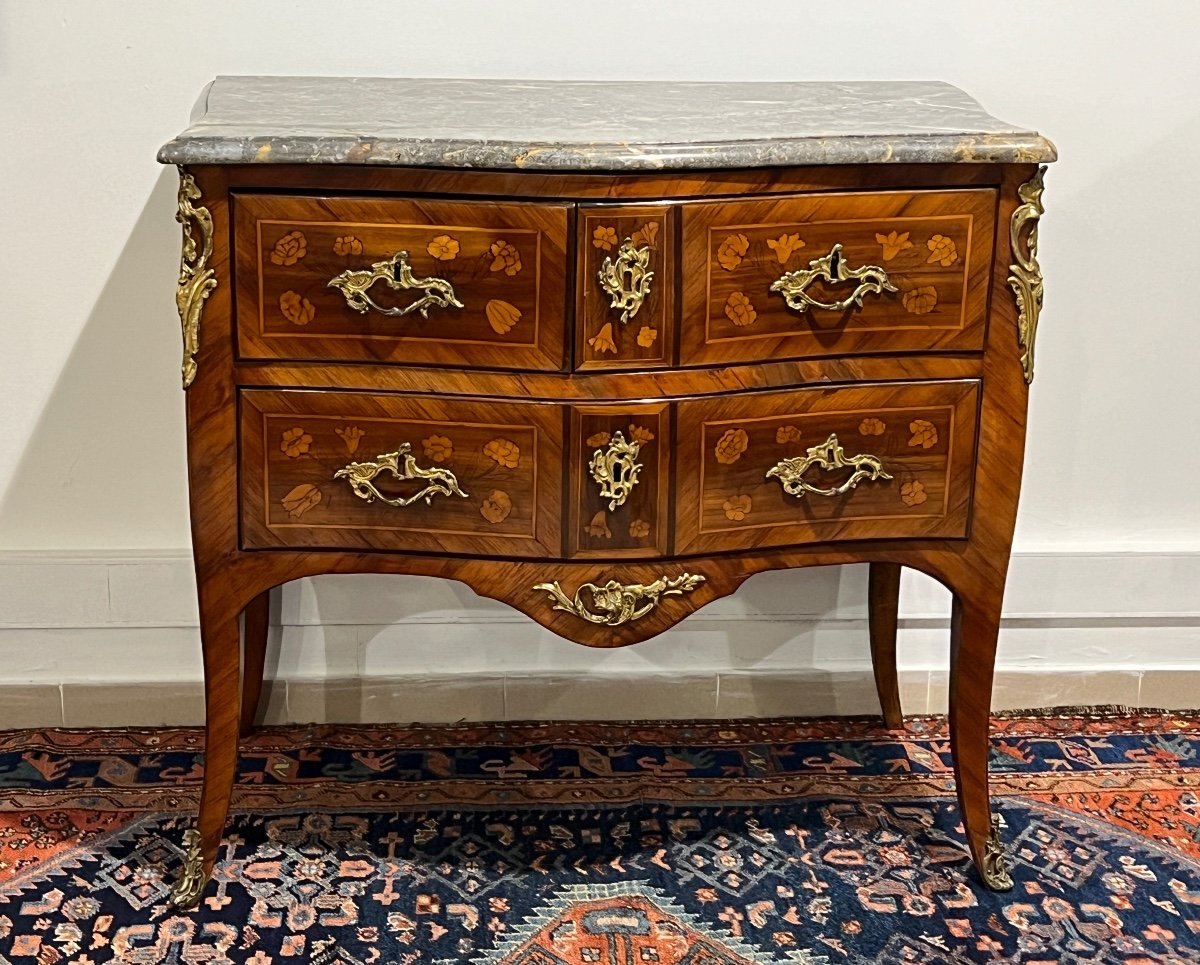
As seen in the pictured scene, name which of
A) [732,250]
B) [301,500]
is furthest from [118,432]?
[732,250]

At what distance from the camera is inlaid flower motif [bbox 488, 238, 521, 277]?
4.96ft

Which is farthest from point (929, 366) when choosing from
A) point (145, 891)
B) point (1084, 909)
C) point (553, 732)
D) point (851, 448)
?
point (145, 891)

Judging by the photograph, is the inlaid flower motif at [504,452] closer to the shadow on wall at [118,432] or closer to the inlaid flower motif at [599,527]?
the inlaid flower motif at [599,527]

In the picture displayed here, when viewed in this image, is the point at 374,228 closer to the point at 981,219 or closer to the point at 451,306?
the point at 451,306

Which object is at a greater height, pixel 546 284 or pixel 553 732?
pixel 546 284

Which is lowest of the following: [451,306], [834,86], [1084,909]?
[1084,909]

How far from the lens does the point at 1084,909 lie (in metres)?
1.81

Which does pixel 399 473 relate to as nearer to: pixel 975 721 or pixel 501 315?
pixel 501 315

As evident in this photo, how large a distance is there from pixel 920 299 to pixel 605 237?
378 mm

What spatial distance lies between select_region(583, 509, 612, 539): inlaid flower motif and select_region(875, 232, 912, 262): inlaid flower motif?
44 centimetres

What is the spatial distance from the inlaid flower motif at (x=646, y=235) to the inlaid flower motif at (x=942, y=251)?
319 millimetres

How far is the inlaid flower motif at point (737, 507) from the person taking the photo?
161cm

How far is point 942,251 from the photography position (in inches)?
61.8

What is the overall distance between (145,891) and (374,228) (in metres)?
0.94
